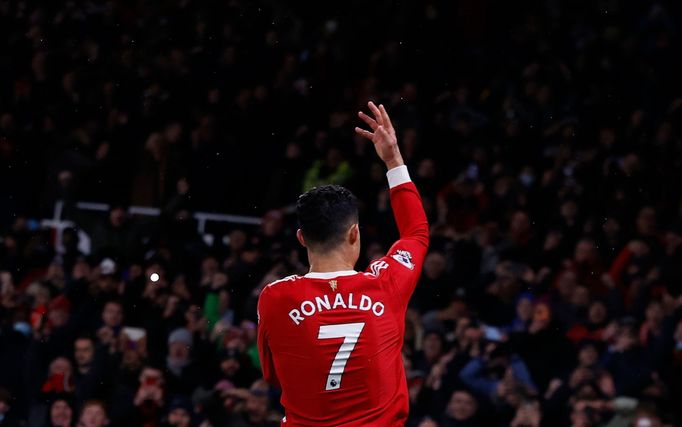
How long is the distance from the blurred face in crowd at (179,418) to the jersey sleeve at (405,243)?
5.40 metres

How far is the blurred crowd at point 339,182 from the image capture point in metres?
9.52

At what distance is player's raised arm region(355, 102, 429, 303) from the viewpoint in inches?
155

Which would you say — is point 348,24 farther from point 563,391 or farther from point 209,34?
point 563,391

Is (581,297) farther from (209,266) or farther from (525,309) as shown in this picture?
(209,266)

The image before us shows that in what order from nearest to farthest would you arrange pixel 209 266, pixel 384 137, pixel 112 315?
1. pixel 384 137
2. pixel 112 315
3. pixel 209 266

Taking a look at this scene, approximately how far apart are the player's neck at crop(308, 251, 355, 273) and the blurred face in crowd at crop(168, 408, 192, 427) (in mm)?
5500

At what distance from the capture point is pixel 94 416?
9.13 m

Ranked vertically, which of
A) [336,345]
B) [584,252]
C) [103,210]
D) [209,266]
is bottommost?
[336,345]

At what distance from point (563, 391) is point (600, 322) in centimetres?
122

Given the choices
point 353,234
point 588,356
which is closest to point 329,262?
point 353,234

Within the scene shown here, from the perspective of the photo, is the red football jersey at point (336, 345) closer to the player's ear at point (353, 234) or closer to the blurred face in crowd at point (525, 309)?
the player's ear at point (353, 234)

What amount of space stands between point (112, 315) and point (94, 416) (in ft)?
5.25

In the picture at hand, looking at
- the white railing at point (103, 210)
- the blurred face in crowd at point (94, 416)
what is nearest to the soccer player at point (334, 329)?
the blurred face in crowd at point (94, 416)

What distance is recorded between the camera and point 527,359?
964 cm
